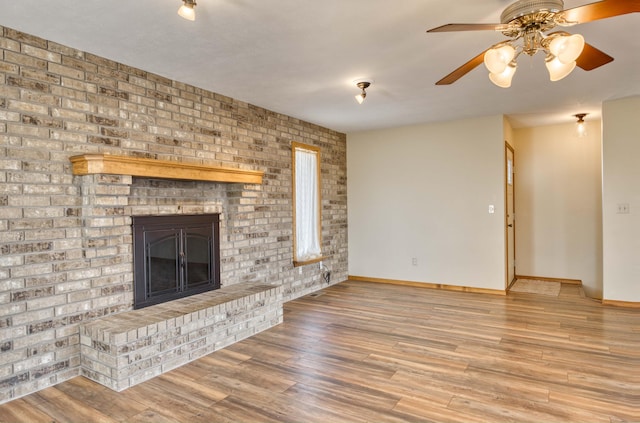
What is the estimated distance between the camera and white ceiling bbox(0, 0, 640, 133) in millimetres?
2320

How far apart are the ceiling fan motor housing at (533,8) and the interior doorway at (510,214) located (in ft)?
11.6

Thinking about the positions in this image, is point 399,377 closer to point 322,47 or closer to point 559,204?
point 322,47

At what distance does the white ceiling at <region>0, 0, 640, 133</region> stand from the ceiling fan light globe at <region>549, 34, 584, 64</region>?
420mm

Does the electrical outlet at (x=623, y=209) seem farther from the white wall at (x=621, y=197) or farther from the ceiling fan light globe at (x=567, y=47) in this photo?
the ceiling fan light globe at (x=567, y=47)

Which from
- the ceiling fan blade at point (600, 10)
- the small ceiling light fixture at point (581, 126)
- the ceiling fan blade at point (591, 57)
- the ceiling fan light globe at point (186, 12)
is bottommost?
the ceiling fan blade at point (591, 57)

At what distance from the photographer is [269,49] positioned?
2.92m

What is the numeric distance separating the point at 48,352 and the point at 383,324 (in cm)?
285

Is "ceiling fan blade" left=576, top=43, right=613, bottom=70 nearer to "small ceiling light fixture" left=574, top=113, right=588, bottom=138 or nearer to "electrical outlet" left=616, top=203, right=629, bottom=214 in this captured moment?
"electrical outlet" left=616, top=203, right=629, bottom=214

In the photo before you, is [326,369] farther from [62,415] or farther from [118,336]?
[62,415]

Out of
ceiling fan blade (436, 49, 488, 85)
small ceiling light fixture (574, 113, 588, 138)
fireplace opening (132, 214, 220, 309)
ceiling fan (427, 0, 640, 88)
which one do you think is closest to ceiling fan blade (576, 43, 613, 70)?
ceiling fan (427, 0, 640, 88)

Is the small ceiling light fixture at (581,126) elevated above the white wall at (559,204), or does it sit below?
above

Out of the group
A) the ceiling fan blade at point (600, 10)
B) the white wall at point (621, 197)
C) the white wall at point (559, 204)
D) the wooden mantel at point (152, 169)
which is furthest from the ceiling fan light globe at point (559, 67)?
the white wall at point (559, 204)

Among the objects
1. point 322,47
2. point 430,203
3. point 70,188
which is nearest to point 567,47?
point 322,47

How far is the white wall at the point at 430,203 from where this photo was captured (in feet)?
17.3
